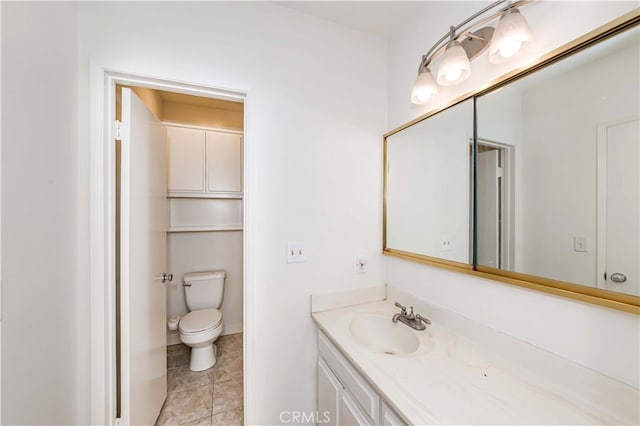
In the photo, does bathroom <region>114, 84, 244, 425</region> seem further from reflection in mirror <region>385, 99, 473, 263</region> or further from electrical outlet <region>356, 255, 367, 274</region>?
reflection in mirror <region>385, 99, 473, 263</region>

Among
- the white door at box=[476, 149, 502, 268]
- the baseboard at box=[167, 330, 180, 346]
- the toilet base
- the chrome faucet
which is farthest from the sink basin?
the baseboard at box=[167, 330, 180, 346]

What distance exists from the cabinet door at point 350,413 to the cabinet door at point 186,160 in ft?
7.09

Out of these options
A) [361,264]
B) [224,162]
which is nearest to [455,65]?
[361,264]

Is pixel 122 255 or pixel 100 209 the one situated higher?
pixel 100 209

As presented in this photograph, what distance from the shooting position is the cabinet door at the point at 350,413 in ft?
3.05

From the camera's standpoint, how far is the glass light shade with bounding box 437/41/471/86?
3.33 feet

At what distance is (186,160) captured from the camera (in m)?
2.35

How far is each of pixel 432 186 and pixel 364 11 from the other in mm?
1064

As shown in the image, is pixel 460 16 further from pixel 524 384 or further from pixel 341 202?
pixel 524 384

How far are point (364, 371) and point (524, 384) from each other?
0.55 metres

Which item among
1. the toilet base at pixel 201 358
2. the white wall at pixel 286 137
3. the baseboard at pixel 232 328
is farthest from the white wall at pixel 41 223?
the baseboard at pixel 232 328

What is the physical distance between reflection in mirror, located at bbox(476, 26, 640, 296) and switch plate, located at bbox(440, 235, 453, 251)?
187mm

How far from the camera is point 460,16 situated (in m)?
1.12

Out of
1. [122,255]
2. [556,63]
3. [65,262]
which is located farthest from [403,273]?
[65,262]
